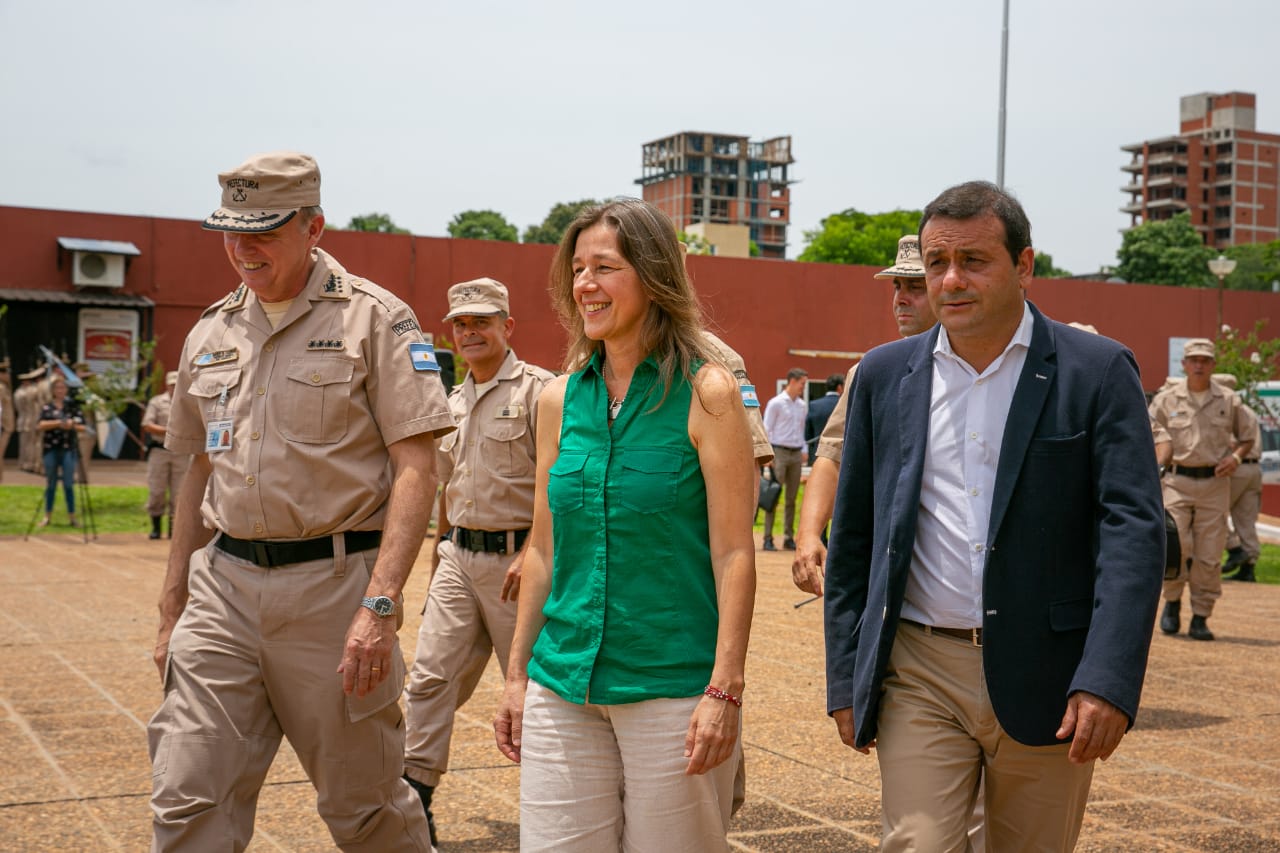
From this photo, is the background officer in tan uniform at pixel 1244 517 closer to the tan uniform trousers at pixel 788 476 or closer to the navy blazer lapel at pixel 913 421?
the tan uniform trousers at pixel 788 476

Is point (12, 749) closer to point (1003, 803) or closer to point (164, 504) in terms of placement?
point (1003, 803)

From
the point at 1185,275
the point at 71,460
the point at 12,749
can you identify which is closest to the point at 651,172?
the point at 1185,275

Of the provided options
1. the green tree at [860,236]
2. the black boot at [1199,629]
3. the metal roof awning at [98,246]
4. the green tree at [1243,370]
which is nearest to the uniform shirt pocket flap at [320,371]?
the black boot at [1199,629]

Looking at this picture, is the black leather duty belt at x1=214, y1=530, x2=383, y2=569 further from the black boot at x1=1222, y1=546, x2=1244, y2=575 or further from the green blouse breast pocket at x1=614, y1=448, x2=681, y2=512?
the black boot at x1=1222, y1=546, x2=1244, y2=575

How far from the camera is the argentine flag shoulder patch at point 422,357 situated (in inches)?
163

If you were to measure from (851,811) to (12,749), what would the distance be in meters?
3.72

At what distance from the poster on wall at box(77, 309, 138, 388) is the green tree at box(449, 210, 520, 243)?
3048 inches

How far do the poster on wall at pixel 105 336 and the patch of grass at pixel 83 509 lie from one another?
525 centimetres

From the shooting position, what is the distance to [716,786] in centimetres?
324

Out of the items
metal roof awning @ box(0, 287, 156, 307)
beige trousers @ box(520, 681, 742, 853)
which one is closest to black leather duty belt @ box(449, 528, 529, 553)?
beige trousers @ box(520, 681, 742, 853)

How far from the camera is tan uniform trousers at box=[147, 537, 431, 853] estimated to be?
3.83 m

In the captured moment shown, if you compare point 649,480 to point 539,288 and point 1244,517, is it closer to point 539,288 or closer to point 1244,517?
point 1244,517

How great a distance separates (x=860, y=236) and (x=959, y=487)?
89273 mm

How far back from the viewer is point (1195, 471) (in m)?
11.4
